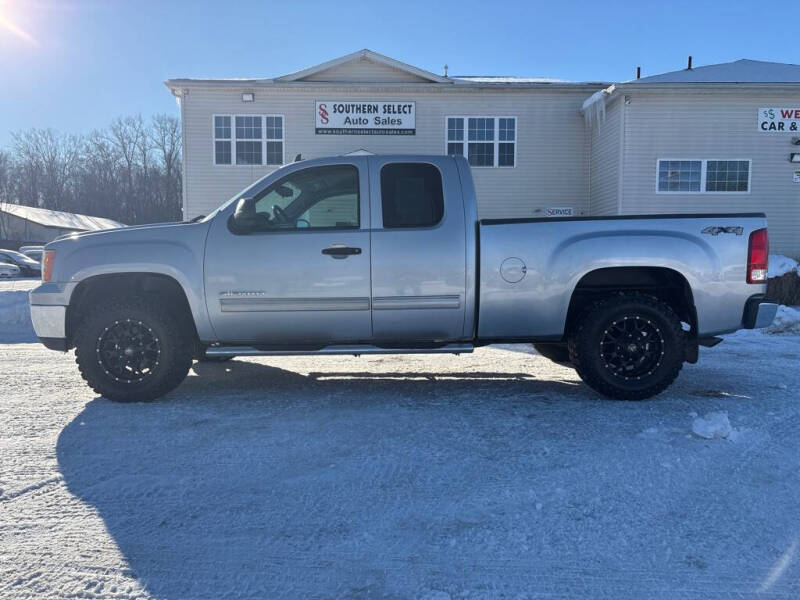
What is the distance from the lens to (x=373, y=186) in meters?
5.15

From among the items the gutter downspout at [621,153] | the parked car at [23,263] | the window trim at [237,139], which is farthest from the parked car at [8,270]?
the gutter downspout at [621,153]

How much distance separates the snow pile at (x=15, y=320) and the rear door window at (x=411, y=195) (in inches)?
298

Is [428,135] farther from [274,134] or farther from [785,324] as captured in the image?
[785,324]

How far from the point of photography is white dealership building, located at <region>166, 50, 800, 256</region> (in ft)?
54.6

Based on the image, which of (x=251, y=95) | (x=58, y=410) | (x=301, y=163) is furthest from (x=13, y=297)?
(x=301, y=163)

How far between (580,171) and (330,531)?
1728 centimetres

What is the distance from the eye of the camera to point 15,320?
1136cm

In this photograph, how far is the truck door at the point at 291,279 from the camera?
16.3ft

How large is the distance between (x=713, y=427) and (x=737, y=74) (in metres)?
18.0

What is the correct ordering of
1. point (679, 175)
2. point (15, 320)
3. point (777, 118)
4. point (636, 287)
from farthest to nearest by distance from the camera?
point (679, 175) < point (777, 118) < point (15, 320) < point (636, 287)

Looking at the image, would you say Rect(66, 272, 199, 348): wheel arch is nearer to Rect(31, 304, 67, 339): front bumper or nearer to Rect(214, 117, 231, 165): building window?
Rect(31, 304, 67, 339): front bumper

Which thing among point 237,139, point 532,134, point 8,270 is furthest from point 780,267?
point 8,270

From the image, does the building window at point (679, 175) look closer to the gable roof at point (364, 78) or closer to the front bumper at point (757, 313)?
the gable roof at point (364, 78)

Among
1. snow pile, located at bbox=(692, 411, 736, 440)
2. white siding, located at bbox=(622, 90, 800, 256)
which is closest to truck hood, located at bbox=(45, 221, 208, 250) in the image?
snow pile, located at bbox=(692, 411, 736, 440)
